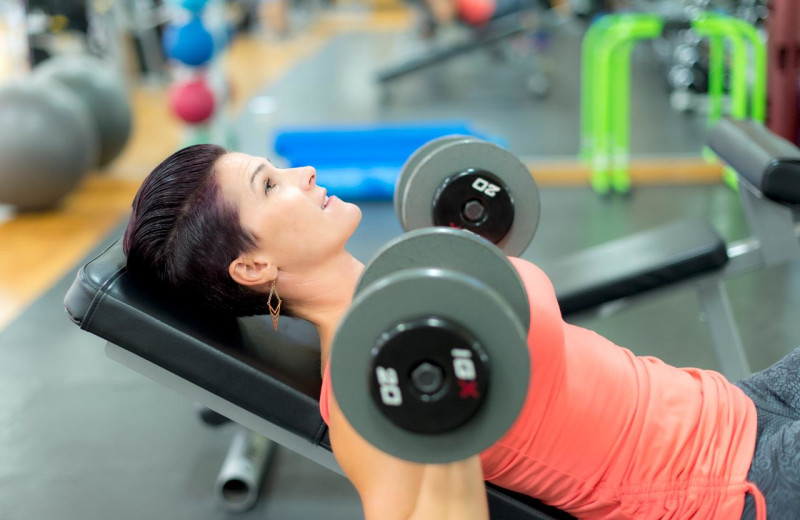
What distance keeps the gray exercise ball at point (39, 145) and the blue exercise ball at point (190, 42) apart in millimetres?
575

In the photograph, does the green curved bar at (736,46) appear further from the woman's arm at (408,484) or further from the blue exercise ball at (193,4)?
Answer: the woman's arm at (408,484)

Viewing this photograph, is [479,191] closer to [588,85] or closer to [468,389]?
[468,389]

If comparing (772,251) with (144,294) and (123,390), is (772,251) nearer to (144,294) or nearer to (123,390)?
(144,294)

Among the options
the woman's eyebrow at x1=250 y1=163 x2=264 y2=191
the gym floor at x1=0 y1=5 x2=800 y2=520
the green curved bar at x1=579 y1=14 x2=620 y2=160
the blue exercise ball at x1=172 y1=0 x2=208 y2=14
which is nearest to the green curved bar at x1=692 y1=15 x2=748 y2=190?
the gym floor at x1=0 y1=5 x2=800 y2=520

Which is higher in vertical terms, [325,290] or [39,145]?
[325,290]

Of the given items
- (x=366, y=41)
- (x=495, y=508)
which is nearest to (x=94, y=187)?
(x=495, y=508)

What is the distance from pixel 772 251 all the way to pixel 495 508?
3.88 ft

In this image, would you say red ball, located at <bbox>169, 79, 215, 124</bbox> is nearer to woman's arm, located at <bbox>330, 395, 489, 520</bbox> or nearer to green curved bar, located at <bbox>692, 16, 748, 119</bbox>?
green curved bar, located at <bbox>692, 16, 748, 119</bbox>

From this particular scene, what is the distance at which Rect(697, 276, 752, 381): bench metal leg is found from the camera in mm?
2111

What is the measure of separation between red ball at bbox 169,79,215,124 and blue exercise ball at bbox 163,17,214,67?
0.38 ft

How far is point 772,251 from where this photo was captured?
2102mm

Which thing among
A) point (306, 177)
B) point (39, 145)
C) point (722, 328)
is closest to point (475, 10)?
point (39, 145)

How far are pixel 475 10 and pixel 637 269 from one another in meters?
4.49

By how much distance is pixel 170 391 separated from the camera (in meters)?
2.54
